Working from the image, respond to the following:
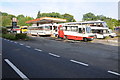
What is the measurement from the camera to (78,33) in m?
21.6

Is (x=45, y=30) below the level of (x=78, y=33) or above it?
above

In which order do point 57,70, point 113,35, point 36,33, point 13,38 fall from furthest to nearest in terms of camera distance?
point 36,33, point 113,35, point 13,38, point 57,70

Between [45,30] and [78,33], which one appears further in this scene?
[45,30]

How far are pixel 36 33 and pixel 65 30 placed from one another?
459 inches

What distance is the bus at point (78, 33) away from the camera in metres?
21.0

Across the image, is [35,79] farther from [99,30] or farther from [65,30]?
[99,30]

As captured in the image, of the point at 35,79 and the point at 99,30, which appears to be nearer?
the point at 35,79

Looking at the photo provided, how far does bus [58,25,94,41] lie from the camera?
2104 centimetres

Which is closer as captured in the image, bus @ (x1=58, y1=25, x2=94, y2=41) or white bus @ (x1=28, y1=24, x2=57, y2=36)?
bus @ (x1=58, y1=25, x2=94, y2=41)

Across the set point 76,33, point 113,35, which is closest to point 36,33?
point 76,33

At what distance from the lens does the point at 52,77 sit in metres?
5.25

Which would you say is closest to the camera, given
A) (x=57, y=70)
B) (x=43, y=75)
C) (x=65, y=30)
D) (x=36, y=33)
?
(x=43, y=75)

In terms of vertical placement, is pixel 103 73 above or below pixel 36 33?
below

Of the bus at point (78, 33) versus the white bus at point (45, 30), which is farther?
the white bus at point (45, 30)
